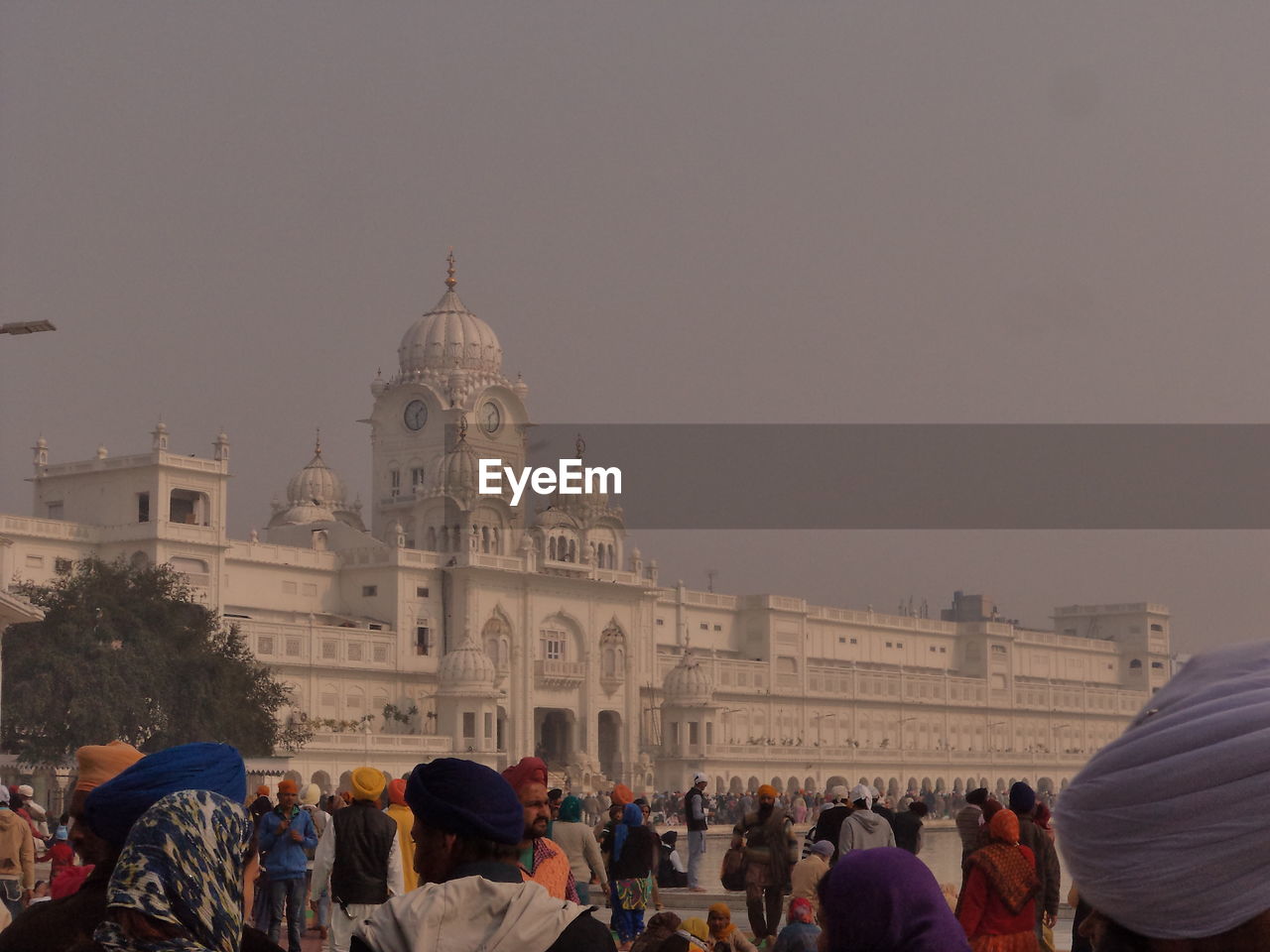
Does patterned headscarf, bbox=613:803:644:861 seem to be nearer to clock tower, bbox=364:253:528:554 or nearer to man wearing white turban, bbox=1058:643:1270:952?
man wearing white turban, bbox=1058:643:1270:952

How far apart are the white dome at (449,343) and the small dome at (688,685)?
11987 millimetres

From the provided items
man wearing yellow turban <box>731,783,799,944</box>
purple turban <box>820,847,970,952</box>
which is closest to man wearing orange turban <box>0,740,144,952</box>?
purple turban <box>820,847,970,952</box>

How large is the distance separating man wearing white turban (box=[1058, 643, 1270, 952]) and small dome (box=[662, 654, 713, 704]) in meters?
62.0

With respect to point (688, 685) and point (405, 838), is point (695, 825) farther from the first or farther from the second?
point (688, 685)

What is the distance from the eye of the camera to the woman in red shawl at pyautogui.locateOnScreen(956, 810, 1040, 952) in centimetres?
741

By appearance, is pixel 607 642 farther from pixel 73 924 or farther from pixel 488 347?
pixel 73 924

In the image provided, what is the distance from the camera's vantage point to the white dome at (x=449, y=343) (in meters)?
66.4

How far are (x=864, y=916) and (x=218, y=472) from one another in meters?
52.7

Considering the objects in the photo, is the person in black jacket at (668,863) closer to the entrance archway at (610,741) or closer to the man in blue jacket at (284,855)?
the man in blue jacket at (284,855)

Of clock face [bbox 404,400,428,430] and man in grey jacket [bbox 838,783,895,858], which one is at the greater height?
clock face [bbox 404,400,428,430]

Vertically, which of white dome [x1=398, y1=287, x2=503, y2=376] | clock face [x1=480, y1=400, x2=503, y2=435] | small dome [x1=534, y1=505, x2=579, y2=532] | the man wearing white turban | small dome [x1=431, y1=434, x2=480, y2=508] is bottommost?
the man wearing white turban

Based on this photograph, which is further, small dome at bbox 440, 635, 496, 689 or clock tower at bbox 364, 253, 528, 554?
clock tower at bbox 364, 253, 528, 554

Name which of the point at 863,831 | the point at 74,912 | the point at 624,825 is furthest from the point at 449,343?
the point at 74,912

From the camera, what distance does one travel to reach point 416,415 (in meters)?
65.6
